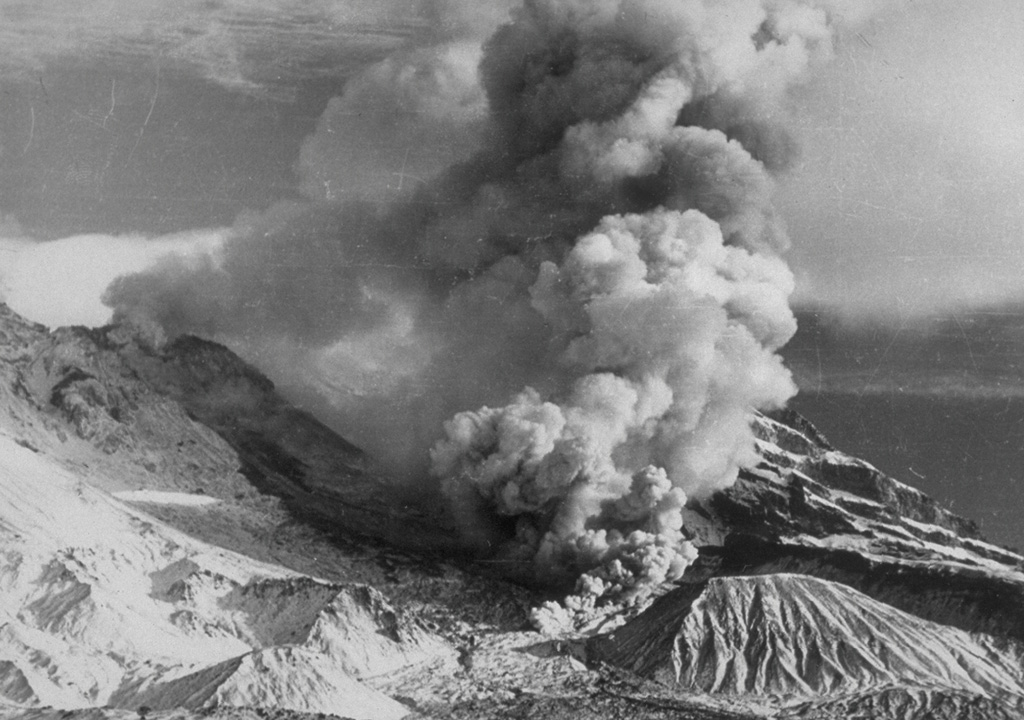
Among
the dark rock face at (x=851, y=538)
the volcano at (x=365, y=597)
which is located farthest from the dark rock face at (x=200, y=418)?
the dark rock face at (x=851, y=538)

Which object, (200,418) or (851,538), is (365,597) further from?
(851,538)

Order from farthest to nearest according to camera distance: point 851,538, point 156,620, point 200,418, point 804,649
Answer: point 200,418 → point 851,538 → point 804,649 → point 156,620

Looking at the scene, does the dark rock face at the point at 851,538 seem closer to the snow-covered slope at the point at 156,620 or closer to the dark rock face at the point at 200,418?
the dark rock face at the point at 200,418

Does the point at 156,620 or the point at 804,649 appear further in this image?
the point at 804,649

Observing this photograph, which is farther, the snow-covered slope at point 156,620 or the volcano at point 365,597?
the volcano at point 365,597

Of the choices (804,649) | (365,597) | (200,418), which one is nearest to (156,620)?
(365,597)

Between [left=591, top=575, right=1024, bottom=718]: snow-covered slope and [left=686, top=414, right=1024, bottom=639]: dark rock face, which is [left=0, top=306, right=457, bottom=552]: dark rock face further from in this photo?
[left=591, top=575, right=1024, bottom=718]: snow-covered slope

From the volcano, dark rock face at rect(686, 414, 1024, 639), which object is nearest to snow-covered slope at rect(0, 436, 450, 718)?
the volcano
